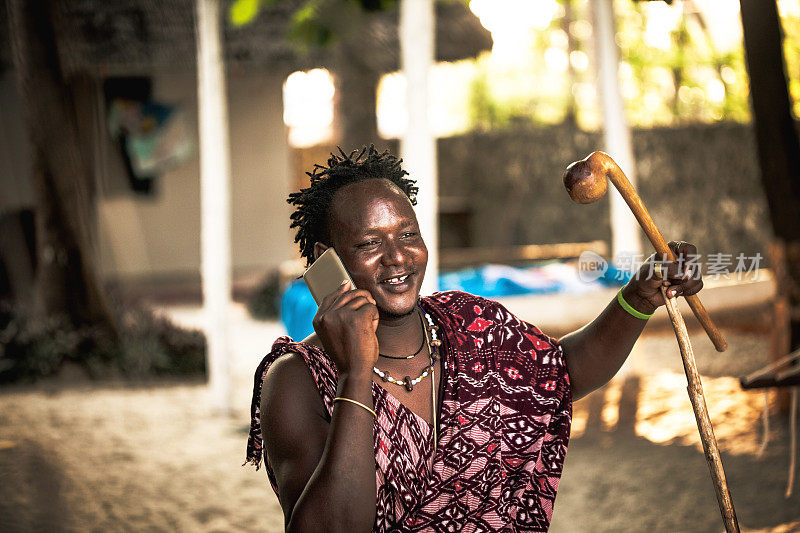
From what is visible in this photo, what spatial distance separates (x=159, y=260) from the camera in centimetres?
1202

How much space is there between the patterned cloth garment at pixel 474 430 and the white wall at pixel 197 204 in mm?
10294

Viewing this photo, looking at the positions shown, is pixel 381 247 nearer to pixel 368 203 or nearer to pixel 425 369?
pixel 368 203

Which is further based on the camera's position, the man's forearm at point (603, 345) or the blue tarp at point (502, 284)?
the blue tarp at point (502, 284)

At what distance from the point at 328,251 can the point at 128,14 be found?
8.89 metres

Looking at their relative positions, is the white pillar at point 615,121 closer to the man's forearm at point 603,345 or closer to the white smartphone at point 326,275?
the man's forearm at point 603,345

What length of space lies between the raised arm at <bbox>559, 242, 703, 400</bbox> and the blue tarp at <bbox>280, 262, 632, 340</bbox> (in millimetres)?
3855

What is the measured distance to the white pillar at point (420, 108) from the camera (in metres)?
4.75

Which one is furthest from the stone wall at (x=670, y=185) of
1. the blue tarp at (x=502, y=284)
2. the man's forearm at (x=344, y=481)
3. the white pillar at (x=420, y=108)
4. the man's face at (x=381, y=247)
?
the man's forearm at (x=344, y=481)

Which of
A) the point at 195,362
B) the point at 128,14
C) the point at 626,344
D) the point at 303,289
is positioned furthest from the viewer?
the point at 128,14

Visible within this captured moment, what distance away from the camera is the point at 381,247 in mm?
1971

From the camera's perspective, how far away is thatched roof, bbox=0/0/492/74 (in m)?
9.48

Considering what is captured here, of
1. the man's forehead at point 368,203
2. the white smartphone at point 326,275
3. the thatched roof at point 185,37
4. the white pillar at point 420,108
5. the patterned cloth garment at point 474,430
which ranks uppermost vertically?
the thatched roof at point 185,37

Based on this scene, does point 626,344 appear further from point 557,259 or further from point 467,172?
point 467,172

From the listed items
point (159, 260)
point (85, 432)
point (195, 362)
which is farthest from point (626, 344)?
point (159, 260)
